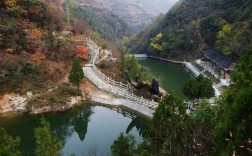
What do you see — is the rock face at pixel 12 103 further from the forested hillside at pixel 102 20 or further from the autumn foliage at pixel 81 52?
the forested hillside at pixel 102 20

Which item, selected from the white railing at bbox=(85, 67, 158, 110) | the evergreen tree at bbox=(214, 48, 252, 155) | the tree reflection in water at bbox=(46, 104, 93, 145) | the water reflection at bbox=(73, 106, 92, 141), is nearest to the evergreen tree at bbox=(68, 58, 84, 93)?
the tree reflection in water at bbox=(46, 104, 93, 145)

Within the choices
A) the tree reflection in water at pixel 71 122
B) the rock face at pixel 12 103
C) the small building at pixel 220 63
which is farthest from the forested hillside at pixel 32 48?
the small building at pixel 220 63

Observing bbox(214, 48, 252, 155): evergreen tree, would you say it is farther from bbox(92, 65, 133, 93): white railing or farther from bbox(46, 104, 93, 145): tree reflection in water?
bbox(92, 65, 133, 93): white railing

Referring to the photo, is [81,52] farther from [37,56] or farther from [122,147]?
[122,147]

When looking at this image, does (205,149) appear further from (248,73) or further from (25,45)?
(25,45)

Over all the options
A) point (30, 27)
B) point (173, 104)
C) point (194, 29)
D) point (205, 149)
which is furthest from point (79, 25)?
point (205, 149)

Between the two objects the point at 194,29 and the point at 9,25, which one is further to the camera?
the point at 194,29
